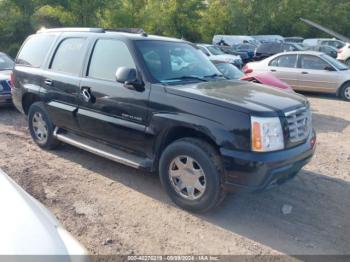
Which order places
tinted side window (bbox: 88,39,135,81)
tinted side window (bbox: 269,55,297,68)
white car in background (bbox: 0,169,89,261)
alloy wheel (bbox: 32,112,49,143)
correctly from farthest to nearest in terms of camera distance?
tinted side window (bbox: 269,55,297,68)
alloy wheel (bbox: 32,112,49,143)
tinted side window (bbox: 88,39,135,81)
white car in background (bbox: 0,169,89,261)

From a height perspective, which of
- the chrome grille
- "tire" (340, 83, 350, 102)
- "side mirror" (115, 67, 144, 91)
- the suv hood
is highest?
"side mirror" (115, 67, 144, 91)

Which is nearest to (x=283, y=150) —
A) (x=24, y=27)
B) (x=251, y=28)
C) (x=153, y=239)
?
(x=153, y=239)

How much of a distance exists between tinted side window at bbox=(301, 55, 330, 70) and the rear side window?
910 centimetres

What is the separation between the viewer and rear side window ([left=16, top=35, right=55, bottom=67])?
592 cm

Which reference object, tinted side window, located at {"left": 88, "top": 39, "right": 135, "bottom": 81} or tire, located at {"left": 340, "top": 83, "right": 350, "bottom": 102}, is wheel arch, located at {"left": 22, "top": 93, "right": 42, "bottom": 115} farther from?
tire, located at {"left": 340, "top": 83, "right": 350, "bottom": 102}

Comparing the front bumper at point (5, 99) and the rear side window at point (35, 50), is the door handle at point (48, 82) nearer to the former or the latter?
the rear side window at point (35, 50)

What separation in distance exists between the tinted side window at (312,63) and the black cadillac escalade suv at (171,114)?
26.8 feet

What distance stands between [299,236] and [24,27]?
70.4 feet

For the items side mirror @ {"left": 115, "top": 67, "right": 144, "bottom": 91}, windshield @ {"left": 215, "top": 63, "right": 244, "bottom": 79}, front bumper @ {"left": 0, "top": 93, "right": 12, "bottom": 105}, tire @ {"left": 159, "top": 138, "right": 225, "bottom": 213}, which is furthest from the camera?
windshield @ {"left": 215, "top": 63, "right": 244, "bottom": 79}

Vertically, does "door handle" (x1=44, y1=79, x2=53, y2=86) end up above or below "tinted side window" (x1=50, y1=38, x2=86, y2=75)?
below

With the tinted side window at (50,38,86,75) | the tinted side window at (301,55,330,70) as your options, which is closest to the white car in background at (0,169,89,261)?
the tinted side window at (50,38,86,75)

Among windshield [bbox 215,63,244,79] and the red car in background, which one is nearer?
the red car in background

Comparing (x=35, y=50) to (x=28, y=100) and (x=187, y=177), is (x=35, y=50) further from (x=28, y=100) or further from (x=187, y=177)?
(x=187, y=177)

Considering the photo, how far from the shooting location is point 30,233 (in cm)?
207
